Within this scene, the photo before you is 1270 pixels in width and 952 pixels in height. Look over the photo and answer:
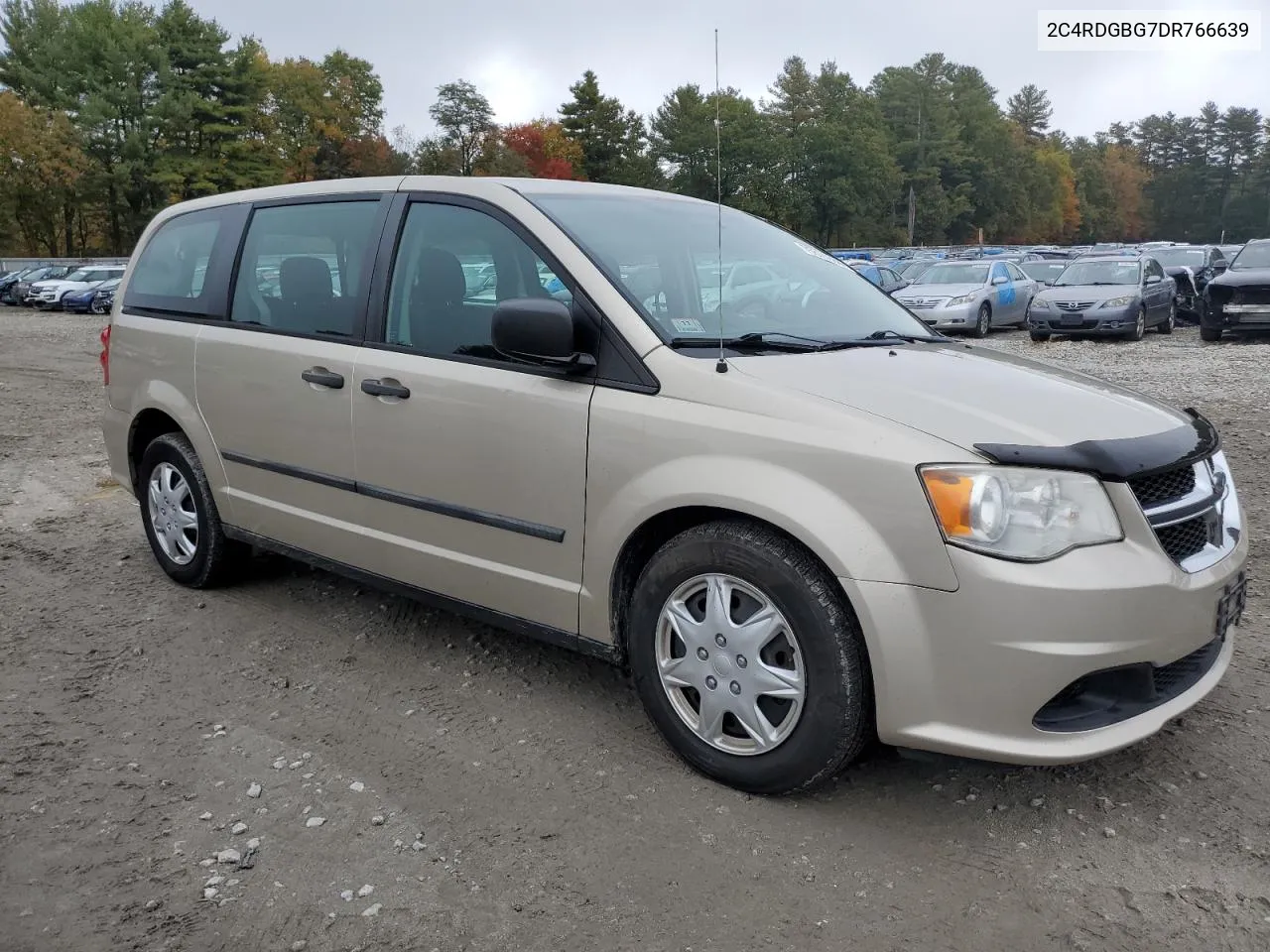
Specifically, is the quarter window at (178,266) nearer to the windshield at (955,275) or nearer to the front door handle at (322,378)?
the front door handle at (322,378)

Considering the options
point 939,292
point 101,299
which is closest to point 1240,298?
point 939,292

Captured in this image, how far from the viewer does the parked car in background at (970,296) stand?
1961 centimetres

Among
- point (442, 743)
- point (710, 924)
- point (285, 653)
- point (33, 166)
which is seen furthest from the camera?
point (33, 166)

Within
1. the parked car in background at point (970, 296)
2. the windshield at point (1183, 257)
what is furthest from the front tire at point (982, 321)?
the windshield at point (1183, 257)

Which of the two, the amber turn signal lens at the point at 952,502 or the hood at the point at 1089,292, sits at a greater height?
the hood at the point at 1089,292

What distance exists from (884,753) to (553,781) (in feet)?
3.47

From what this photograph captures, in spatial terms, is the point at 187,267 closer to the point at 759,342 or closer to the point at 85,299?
the point at 759,342

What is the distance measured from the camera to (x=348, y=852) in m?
2.93

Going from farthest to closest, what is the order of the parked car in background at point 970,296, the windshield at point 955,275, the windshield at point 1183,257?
the windshield at point 1183,257
the windshield at point 955,275
the parked car in background at point 970,296

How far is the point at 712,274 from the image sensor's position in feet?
12.3

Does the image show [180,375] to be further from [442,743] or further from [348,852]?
[348,852]

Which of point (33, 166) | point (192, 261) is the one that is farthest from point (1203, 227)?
point (192, 261)

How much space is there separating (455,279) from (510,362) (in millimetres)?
476

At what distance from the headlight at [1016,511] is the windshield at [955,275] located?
18.7m
